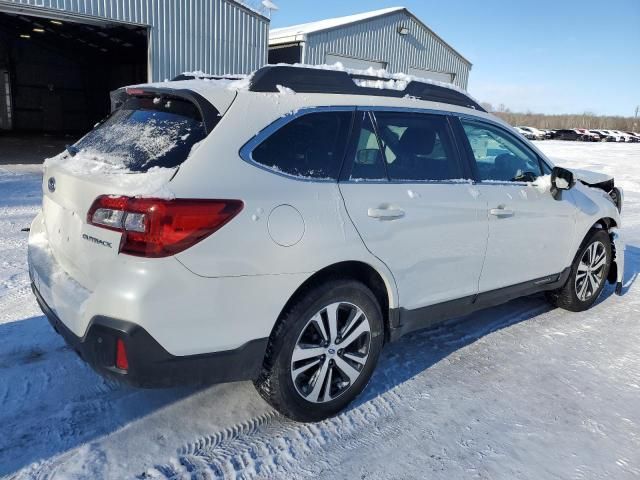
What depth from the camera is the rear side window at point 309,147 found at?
2641 mm

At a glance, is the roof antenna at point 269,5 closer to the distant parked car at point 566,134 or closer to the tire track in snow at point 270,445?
the tire track in snow at point 270,445

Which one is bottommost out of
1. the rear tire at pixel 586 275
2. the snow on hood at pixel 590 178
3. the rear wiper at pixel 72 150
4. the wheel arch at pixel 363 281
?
the rear tire at pixel 586 275

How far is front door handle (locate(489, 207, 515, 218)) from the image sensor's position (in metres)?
3.62

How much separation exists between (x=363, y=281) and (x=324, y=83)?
1149mm

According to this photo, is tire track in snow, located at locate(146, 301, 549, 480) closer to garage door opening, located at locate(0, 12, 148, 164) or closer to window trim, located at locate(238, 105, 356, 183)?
window trim, located at locate(238, 105, 356, 183)

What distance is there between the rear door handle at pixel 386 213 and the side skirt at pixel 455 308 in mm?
578

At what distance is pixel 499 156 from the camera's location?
13.3 feet

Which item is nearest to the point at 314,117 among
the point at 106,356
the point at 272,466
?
the point at 106,356

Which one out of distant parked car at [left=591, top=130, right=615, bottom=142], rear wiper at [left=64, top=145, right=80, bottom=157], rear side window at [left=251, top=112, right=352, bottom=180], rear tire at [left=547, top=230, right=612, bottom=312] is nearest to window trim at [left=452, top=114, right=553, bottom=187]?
rear side window at [left=251, top=112, right=352, bottom=180]

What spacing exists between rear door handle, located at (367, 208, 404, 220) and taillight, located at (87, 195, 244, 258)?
88 cm

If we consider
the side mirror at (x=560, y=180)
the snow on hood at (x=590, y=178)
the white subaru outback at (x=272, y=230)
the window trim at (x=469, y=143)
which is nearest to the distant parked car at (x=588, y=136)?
the snow on hood at (x=590, y=178)

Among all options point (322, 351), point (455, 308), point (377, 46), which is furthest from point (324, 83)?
point (377, 46)

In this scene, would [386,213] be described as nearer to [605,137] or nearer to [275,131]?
[275,131]

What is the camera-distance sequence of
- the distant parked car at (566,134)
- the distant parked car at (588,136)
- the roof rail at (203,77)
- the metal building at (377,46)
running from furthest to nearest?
the distant parked car at (566,134) < the distant parked car at (588,136) < the metal building at (377,46) < the roof rail at (203,77)
